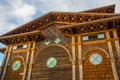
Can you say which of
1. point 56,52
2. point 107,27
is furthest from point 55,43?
point 107,27

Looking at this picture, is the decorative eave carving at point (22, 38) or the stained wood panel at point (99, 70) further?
the decorative eave carving at point (22, 38)

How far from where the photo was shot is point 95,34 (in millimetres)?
13297

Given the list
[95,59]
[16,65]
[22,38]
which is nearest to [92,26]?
[95,59]

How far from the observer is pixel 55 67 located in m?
13.2

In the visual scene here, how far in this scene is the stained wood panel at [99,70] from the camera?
1110cm

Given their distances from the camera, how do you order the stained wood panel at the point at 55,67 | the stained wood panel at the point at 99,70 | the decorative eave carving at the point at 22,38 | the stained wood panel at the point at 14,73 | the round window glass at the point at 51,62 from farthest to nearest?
the decorative eave carving at the point at 22,38
the stained wood panel at the point at 14,73
the round window glass at the point at 51,62
the stained wood panel at the point at 55,67
the stained wood panel at the point at 99,70

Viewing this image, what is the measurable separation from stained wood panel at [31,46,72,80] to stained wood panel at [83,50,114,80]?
1418mm

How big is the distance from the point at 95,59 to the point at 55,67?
3.65 metres

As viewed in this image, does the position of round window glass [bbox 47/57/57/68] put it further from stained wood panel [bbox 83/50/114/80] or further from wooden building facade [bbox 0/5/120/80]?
stained wood panel [bbox 83/50/114/80]

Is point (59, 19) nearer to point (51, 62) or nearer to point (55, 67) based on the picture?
point (51, 62)

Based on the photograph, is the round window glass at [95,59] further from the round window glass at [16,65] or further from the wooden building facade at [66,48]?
the round window glass at [16,65]

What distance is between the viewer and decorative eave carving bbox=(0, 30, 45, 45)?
49.7ft

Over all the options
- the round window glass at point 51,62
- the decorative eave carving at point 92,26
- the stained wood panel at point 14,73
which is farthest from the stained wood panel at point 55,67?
the decorative eave carving at point 92,26

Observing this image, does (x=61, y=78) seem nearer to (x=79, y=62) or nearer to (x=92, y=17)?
(x=79, y=62)
